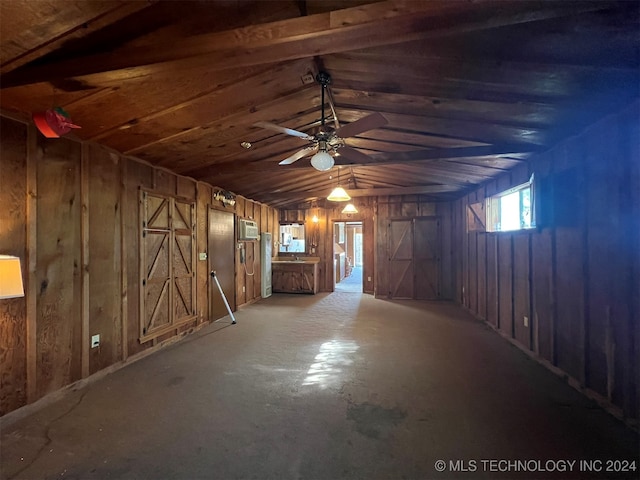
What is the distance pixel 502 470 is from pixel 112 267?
401cm

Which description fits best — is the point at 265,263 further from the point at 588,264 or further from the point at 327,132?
the point at 588,264

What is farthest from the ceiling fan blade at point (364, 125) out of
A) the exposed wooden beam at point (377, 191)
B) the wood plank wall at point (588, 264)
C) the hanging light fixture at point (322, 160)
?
the exposed wooden beam at point (377, 191)

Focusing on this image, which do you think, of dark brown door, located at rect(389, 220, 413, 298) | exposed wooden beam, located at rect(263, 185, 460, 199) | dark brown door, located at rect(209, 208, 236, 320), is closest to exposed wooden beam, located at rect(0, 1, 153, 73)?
dark brown door, located at rect(209, 208, 236, 320)

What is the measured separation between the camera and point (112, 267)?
131 inches

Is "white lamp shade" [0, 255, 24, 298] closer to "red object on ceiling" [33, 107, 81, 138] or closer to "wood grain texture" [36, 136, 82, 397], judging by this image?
"wood grain texture" [36, 136, 82, 397]

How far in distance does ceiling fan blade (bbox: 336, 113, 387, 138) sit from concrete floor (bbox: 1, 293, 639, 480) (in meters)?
2.53

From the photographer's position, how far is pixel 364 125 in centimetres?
277

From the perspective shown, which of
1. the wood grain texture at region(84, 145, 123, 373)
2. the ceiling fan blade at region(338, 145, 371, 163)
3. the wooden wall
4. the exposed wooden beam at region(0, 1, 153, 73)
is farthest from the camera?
the wooden wall

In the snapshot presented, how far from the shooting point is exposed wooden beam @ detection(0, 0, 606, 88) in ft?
4.74

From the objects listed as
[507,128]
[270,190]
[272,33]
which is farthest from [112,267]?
[507,128]

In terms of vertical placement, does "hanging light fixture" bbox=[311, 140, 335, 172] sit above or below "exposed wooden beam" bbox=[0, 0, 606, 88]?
below

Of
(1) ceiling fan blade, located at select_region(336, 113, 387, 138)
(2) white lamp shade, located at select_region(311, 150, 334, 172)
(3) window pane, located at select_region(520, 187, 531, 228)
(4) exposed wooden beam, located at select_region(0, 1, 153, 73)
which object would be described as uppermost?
(4) exposed wooden beam, located at select_region(0, 1, 153, 73)

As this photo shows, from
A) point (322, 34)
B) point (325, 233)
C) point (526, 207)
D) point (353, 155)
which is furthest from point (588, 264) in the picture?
point (325, 233)

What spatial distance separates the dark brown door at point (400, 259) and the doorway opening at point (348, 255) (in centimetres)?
153
